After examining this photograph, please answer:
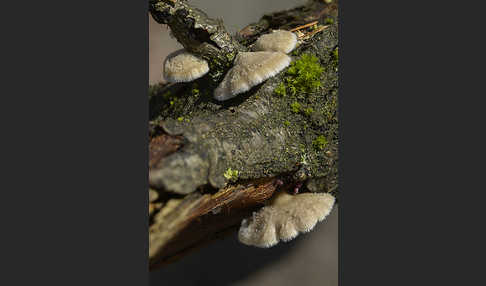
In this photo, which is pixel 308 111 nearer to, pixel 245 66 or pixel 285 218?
pixel 245 66

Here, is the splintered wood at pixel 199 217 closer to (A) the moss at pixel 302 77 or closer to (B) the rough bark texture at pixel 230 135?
(B) the rough bark texture at pixel 230 135

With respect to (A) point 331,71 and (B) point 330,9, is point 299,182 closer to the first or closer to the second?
(A) point 331,71

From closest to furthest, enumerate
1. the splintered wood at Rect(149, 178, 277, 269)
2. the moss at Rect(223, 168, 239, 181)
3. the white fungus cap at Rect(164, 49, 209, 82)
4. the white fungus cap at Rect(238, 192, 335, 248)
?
the splintered wood at Rect(149, 178, 277, 269) < the moss at Rect(223, 168, 239, 181) < the white fungus cap at Rect(238, 192, 335, 248) < the white fungus cap at Rect(164, 49, 209, 82)

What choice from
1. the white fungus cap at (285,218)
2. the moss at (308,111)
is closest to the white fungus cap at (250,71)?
the moss at (308,111)

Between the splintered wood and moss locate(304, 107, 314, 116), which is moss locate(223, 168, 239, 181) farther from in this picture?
moss locate(304, 107, 314, 116)

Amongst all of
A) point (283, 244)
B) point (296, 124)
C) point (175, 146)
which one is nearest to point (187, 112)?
point (296, 124)

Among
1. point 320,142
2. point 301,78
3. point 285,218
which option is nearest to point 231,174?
point 285,218

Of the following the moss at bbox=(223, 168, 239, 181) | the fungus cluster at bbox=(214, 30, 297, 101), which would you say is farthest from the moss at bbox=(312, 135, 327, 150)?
the moss at bbox=(223, 168, 239, 181)
